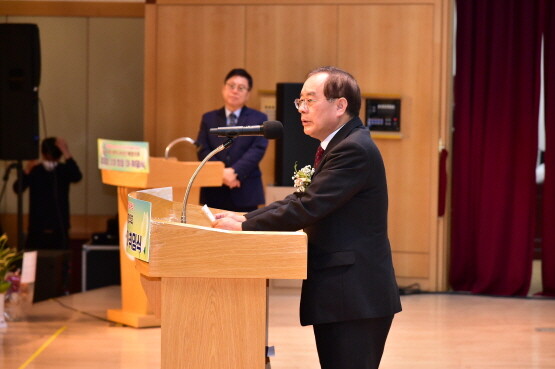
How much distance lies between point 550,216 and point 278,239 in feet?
16.5

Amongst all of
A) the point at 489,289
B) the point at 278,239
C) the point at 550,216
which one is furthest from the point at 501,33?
the point at 278,239

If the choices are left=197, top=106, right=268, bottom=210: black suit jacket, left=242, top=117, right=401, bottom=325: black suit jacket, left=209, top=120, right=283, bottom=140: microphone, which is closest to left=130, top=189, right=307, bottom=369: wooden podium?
left=242, top=117, right=401, bottom=325: black suit jacket

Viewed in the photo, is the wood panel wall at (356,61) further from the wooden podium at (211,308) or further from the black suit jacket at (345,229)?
the wooden podium at (211,308)

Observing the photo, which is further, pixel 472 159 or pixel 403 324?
pixel 472 159

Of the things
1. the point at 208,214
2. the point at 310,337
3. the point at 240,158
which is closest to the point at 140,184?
the point at 240,158

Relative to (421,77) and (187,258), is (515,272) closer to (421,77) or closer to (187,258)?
(421,77)

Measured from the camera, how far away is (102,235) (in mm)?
7355

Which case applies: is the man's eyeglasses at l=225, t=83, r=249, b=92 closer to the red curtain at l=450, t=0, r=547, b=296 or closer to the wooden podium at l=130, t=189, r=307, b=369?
the red curtain at l=450, t=0, r=547, b=296

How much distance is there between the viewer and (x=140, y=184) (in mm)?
5301

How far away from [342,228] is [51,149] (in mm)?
5876

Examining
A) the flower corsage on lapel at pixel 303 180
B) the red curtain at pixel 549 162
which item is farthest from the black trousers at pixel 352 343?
the red curtain at pixel 549 162

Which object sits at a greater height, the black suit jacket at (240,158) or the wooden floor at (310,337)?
the black suit jacket at (240,158)

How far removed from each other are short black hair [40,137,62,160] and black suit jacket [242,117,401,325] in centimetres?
570

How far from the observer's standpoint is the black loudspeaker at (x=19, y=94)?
6746mm
